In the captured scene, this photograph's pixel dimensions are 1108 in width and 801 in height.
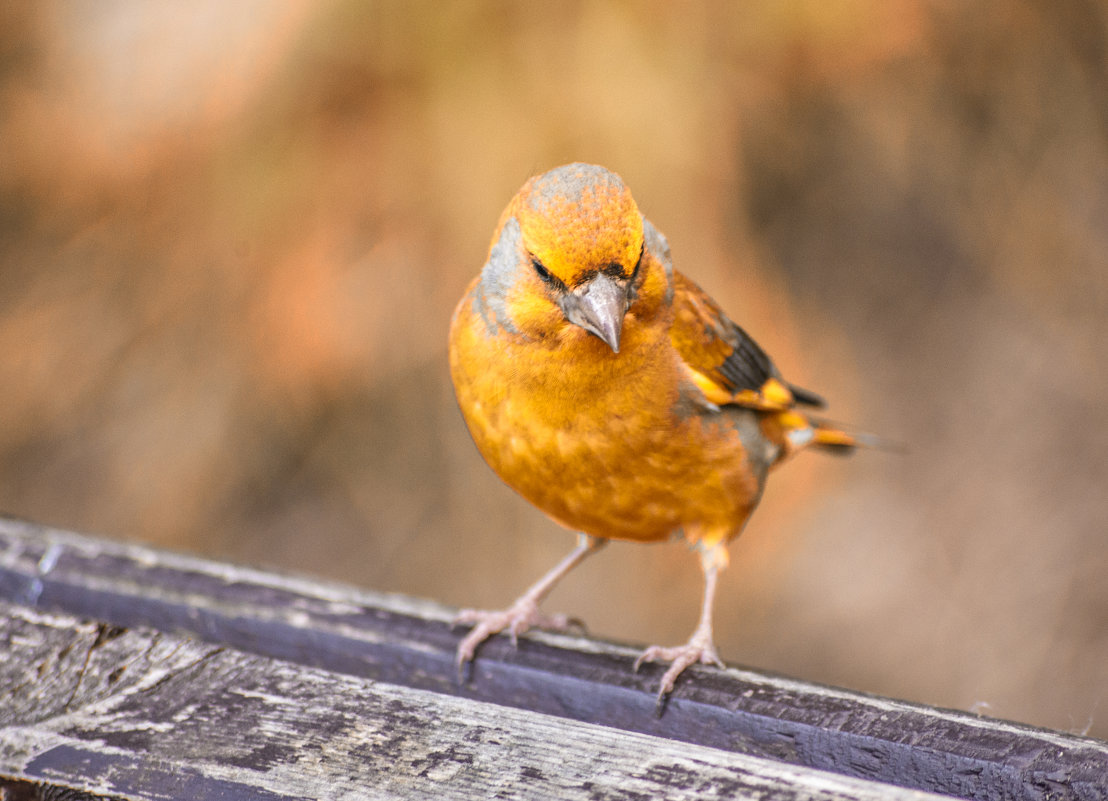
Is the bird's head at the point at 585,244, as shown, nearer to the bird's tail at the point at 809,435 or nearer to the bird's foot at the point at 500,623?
the bird's foot at the point at 500,623

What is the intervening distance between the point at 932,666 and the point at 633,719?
303cm

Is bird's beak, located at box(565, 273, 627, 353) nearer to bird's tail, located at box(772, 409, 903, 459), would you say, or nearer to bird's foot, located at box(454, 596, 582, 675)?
bird's foot, located at box(454, 596, 582, 675)

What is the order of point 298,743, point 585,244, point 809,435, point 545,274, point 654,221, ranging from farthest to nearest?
point 654,221 → point 809,435 → point 545,274 → point 585,244 → point 298,743

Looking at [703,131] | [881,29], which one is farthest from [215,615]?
[881,29]

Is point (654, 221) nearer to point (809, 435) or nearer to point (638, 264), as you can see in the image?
point (809, 435)

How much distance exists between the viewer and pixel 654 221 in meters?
4.45

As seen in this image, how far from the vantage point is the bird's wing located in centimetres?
270

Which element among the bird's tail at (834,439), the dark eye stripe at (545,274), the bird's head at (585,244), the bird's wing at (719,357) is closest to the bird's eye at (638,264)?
the bird's head at (585,244)

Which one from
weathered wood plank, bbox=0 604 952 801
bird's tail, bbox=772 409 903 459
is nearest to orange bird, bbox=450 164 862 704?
bird's tail, bbox=772 409 903 459

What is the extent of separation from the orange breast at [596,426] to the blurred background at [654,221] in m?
1.89

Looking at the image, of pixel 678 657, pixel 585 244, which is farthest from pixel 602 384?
pixel 678 657

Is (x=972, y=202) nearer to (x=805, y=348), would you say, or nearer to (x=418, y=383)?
(x=805, y=348)

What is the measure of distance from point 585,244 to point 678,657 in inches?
34.5

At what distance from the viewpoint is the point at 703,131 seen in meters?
4.43
